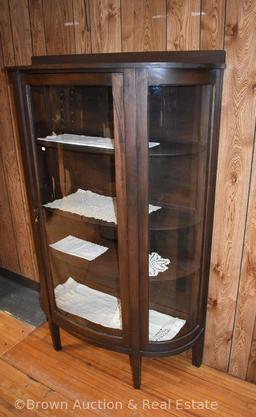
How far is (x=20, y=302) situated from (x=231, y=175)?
1.68 metres

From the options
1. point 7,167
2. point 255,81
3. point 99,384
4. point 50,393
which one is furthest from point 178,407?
point 7,167

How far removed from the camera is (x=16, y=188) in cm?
216

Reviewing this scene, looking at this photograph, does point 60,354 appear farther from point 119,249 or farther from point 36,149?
point 36,149

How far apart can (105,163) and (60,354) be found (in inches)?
43.5

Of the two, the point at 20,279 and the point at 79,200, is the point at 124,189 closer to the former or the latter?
the point at 79,200

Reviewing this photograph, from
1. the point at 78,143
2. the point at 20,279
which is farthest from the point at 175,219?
the point at 20,279

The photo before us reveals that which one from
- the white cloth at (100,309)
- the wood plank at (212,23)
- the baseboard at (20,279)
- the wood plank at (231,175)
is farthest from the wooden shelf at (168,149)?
the baseboard at (20,279)

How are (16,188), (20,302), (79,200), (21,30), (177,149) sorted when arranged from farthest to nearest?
(20,302) < (16,188) < (21,30) < (79,200) < (177,149)

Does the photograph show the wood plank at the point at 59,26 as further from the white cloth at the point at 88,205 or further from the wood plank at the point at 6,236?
the wood plank at the point at 6,236

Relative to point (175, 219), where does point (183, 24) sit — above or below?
above

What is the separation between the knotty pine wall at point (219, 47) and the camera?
1.22 meters

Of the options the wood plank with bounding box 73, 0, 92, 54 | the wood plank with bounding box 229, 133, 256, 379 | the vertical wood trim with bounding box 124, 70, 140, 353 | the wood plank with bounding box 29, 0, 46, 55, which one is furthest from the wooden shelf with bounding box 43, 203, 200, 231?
the wood plank with bounding box 29, 0, 46, 55

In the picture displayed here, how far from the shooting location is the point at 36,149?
56.2 inches

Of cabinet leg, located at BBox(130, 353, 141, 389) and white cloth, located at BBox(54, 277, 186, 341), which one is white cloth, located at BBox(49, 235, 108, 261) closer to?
white cloth, located at BBox(54, 277, 186, 341)
